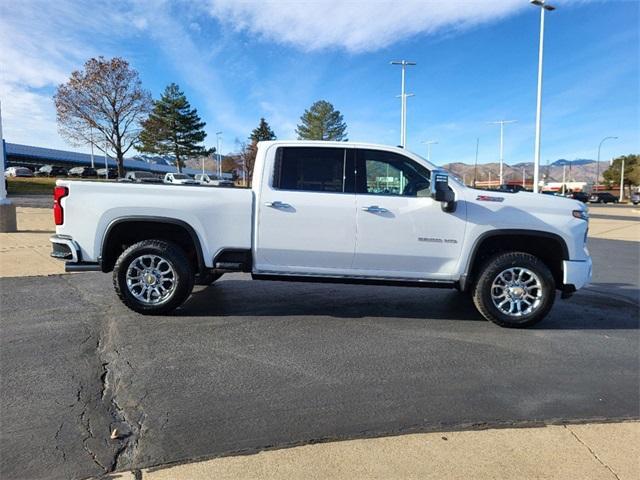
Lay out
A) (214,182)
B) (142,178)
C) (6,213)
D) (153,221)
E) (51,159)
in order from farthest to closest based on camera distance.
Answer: (51,159) < (214,182) < (6,213) < (142,178) < (153,221)

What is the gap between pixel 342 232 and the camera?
5.15 metres

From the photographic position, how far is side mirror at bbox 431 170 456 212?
484cm

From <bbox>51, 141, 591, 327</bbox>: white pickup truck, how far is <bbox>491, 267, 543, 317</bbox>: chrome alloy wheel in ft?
0.04

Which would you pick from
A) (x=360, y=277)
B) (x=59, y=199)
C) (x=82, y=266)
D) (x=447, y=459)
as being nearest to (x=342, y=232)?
(x=360, y=277)

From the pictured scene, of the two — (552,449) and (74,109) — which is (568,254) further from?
(74,109)

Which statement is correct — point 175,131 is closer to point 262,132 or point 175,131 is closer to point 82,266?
point 262,132

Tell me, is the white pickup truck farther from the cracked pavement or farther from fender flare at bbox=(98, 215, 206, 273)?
the cracked pavement

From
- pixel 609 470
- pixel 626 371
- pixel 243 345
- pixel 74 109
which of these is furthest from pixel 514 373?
pixel 74 109

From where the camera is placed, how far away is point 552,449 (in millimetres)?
2867

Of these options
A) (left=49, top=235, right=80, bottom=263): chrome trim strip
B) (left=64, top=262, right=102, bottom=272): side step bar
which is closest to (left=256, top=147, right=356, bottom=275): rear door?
(left=64, top=262, right=102, bottom=272): side step bar

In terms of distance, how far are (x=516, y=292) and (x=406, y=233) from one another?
1382mm

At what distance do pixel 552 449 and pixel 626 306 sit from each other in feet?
15.0

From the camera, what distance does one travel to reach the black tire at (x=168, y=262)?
5.20m

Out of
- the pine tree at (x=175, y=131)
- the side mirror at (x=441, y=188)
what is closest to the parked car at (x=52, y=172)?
the pine tree at (x=175, y=131)
